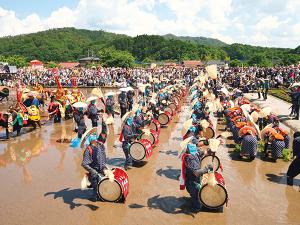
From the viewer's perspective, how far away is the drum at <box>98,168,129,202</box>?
846cm

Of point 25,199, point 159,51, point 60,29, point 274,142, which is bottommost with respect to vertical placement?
point 25,199

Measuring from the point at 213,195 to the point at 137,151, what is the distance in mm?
3932

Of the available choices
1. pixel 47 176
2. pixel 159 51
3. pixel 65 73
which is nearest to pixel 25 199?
pixel 47 176

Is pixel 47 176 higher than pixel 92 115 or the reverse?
the reverse

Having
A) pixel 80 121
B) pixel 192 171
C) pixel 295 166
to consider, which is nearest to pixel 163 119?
pixel 80 121

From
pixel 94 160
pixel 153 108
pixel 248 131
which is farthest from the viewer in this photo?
pixel 153 108

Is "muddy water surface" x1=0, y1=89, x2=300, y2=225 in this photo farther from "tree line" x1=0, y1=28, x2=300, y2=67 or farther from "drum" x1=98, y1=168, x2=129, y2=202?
"tree line" x1=0, y1=28, x2=300, y2=67

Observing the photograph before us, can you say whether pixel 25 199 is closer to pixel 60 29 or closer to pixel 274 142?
pixel 274 142

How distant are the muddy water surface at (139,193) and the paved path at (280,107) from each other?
235 inches

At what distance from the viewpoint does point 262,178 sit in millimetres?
10297

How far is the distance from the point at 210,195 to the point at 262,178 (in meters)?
2.98

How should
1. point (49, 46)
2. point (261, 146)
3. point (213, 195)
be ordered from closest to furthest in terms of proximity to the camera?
point (213, 195)
point (261, 146)
point (49, 46)

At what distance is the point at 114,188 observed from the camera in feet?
27.9

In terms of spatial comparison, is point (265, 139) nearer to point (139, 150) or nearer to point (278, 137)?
point (278, 137)
